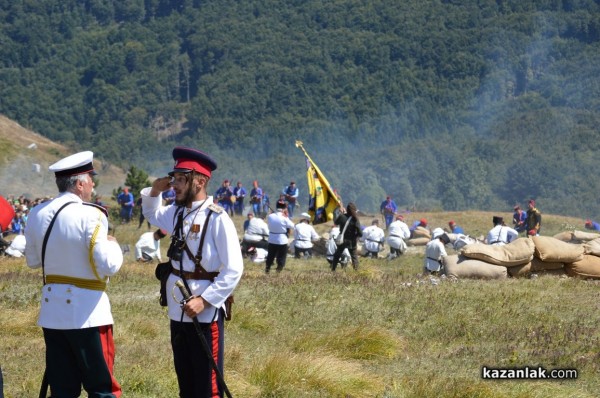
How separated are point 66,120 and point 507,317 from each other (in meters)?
79.6

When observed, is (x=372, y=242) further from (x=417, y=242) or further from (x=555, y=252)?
(x=555, y=252)

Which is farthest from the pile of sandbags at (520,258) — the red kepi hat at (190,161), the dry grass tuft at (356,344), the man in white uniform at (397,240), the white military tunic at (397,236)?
the red kepi hat at (190,161)

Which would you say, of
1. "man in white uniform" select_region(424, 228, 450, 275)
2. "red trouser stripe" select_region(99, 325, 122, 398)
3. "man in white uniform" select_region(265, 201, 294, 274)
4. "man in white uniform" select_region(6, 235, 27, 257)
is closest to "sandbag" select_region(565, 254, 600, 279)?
"man in white uniform" select_region(424, 228, 450, 275)

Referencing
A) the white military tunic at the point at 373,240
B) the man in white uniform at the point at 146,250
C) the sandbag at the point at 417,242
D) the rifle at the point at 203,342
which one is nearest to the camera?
the rifle at the point at 203,342

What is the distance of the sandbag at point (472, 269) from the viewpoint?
553 inches

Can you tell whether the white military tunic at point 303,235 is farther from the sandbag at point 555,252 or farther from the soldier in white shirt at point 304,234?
the sandbag at point 555,252

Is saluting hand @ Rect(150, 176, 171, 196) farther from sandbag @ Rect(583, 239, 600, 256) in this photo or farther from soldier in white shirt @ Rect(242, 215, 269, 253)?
soldier in white shirt @ Rect(242, 215, 269, 253)

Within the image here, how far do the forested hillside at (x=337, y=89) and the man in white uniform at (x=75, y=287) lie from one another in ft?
180

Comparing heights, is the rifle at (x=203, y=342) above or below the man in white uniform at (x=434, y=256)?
above

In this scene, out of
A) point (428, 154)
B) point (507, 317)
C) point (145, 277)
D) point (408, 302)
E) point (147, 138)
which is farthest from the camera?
point (147, 138)

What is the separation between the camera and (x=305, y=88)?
87375mm

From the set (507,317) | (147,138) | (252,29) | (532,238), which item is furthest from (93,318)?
(252,29)

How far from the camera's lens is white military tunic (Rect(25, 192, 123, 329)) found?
17.9 ft

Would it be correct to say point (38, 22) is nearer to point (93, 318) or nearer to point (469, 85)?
point (469, 85)
